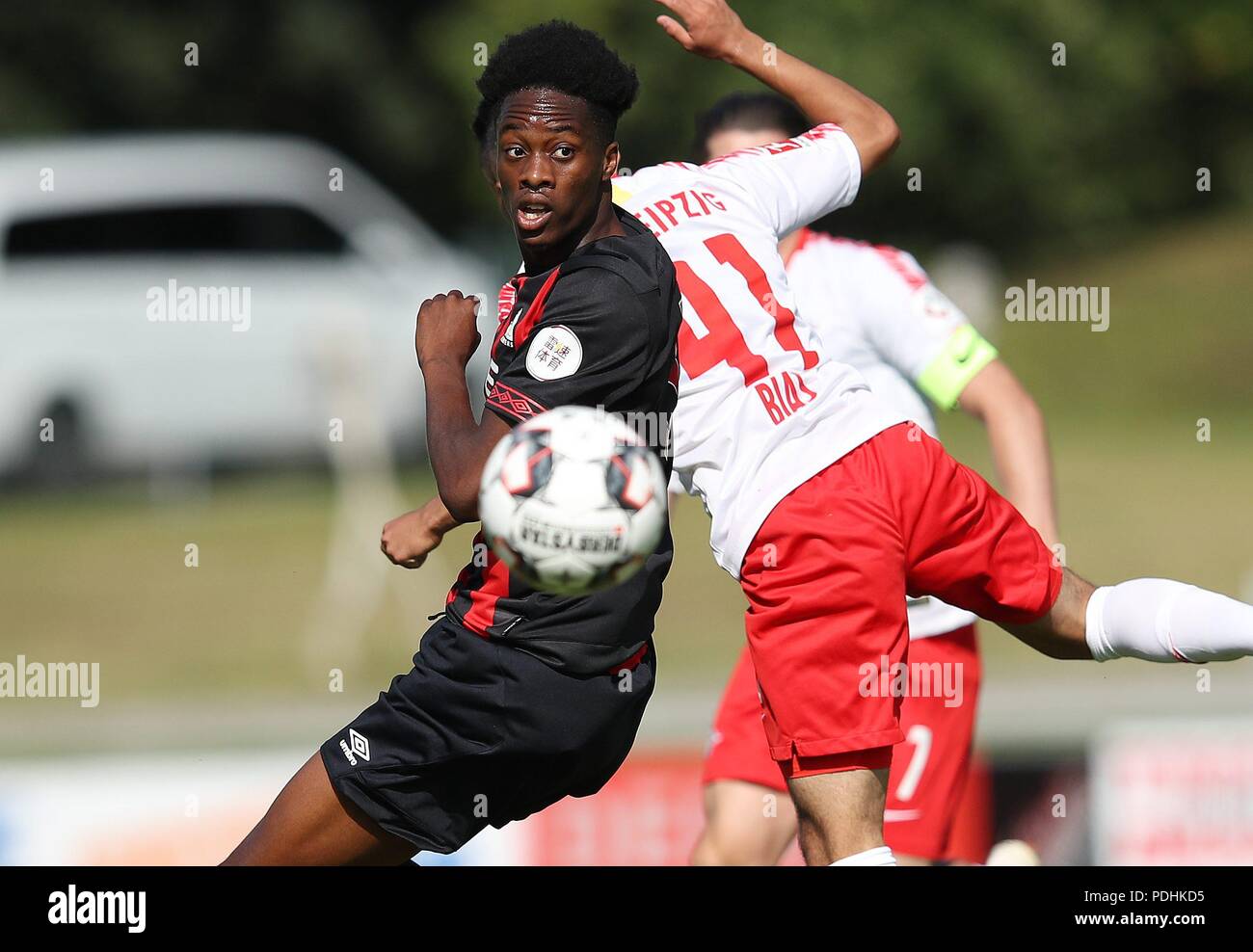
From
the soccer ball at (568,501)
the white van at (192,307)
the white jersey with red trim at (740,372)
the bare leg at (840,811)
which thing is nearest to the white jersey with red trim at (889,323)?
the white jersey with red trim at (740,372)

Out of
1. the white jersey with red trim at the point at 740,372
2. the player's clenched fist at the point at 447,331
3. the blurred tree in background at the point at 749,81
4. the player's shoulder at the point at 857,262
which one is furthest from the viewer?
the blurred tree in background at the point at 749,81

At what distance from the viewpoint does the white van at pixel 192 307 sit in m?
15.2

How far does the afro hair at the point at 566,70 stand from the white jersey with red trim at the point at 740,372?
0.41 m

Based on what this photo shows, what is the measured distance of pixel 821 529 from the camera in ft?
12.9

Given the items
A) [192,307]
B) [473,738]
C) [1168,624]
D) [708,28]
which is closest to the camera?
[473,738]

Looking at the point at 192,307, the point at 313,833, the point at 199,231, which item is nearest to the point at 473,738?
the point at 313,833

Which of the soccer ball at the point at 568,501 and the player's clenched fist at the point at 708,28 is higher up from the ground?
the player's clenched fist at the point at 708,28

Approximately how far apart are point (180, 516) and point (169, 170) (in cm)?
338

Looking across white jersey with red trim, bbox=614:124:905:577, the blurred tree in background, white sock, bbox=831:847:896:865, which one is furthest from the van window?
white sock, bbox=831:847:896:865

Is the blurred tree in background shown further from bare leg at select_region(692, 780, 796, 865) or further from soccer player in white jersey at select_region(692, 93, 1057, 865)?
bare leg at select_region(692, 780, 796, 865)

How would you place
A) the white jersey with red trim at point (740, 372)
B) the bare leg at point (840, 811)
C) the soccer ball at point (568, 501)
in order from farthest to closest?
the white jersey with red trim at point (740, 372) < the bare leg at point (840, 811) < the soccer ball at point (568, 501)

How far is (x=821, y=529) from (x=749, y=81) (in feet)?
62.5

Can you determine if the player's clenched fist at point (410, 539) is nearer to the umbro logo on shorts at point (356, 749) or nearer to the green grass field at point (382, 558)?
the umbro logo on shorts at point (356, 749)

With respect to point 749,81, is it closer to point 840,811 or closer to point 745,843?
point 745,843
